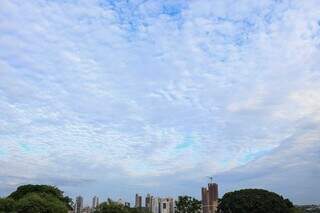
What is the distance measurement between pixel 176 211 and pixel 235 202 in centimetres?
1830

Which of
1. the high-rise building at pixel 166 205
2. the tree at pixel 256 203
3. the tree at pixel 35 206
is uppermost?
the high-rise building at pixel 166 205

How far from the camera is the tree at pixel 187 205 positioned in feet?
320

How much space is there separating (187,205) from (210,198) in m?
36.6

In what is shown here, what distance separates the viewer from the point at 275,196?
85812 mm

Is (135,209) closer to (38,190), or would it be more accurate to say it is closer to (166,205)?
(38,190)

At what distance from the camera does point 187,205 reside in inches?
3851

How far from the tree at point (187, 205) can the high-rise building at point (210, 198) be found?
96.9 ft

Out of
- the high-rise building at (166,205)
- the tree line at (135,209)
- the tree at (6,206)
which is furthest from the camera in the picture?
the high-rise building at (166,205)

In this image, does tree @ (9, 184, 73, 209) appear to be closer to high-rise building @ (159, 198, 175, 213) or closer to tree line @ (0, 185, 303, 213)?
tree line @ (0, 185, 303, 213)

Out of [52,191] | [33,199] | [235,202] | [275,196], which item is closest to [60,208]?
[33,199]

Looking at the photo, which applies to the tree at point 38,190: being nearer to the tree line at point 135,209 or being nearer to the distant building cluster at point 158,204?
the tree line at point 135,209

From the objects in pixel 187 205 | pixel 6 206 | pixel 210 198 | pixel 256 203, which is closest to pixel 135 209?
pixel 187 205

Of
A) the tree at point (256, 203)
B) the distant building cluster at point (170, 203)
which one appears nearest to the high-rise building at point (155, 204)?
the distant building cluster at point (170, 203)

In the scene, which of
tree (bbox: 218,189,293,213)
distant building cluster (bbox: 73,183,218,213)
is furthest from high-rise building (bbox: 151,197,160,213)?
tree (bbox: 218,189,293,213)
